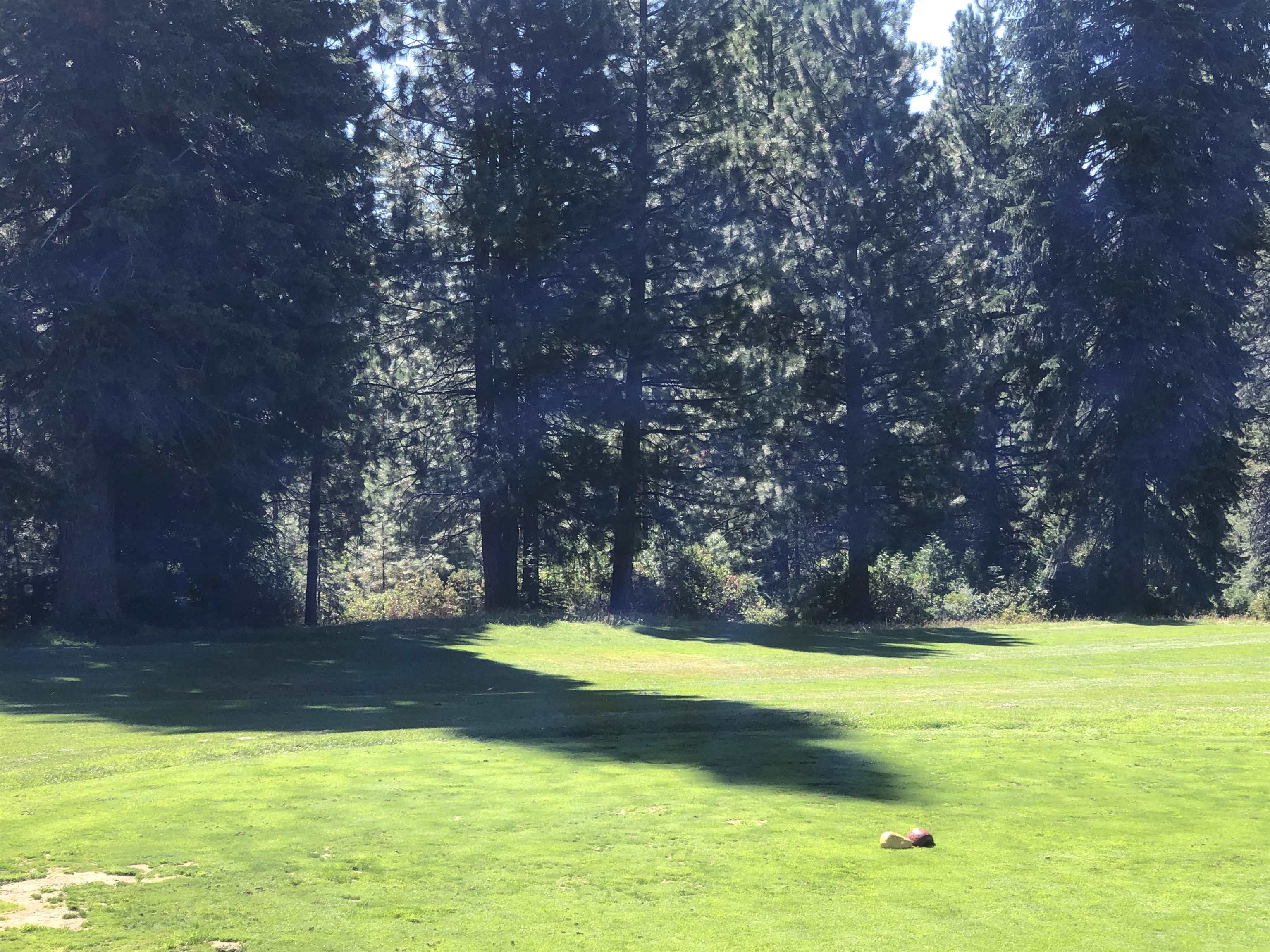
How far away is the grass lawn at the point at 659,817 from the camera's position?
4.89 meters

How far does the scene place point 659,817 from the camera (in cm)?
695

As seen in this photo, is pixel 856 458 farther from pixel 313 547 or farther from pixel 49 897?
pixel 49 897

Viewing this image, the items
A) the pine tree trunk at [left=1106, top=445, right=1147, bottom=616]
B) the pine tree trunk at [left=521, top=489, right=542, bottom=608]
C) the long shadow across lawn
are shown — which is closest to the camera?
the long shadow across lawn

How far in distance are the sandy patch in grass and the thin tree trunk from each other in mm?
24437

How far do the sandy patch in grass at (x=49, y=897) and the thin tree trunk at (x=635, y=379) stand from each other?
80.2ft

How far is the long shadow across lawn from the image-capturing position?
9188mm

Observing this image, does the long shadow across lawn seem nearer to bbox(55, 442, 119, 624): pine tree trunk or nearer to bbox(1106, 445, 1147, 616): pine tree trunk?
bbox(55, 442, 119, 624): pine tree trunk

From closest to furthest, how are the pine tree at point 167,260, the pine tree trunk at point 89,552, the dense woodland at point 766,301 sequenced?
the pine tree at point 167,260 → the pine tree trunk at point 89,552 → the dense woodland at point 766,301

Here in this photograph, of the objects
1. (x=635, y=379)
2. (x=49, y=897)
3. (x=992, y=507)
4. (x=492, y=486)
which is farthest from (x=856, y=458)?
(x=49, y=897)

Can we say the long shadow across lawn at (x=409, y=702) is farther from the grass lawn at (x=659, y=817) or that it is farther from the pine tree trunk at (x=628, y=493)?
the pine tree trunk at (x=628, y=493)

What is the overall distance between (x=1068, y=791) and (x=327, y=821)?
420 centimetres

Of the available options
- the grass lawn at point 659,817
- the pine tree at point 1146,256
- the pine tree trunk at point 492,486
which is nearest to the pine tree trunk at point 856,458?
the pine tree at point 1146,256

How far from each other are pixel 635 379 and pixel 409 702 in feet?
53.2

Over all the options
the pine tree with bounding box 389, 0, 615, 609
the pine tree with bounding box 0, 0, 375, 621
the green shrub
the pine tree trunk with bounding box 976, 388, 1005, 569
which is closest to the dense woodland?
the pine tree with bounding box 389, 0, 615, 609
